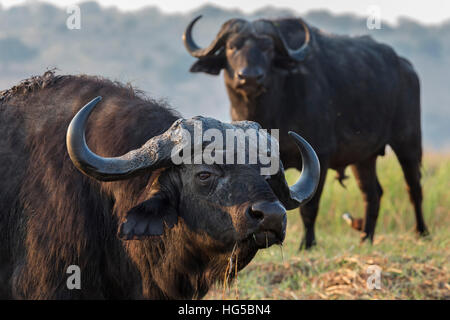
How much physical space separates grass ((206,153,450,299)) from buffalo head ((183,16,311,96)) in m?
1.79

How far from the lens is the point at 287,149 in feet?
24.6

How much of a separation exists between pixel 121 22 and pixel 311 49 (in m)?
89.6

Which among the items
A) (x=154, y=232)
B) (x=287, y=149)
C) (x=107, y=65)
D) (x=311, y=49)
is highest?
(x=107, y=65)

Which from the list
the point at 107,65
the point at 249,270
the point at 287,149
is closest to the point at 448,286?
the point at 249,270

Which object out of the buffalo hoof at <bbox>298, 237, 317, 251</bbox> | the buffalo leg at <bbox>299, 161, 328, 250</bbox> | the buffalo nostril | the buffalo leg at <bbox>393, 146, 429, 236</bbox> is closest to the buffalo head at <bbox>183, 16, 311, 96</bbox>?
the buffalo leg at <bbox>299, 161, 328, 250</bbox>

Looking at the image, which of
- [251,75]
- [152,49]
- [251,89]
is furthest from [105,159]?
[152,49]

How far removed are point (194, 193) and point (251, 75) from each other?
11.2ft

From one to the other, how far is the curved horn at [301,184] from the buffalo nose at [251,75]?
291 centimetres

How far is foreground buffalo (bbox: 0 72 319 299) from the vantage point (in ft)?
11.9

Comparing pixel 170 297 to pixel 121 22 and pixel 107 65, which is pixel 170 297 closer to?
pixel 107 65

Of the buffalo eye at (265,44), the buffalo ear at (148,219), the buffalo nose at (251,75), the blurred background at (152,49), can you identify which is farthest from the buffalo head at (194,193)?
the blurred background at (152,49)

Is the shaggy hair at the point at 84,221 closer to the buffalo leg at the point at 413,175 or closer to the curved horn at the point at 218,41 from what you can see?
the curved horn at the point at 218,41

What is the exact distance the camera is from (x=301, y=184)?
4.12 metres

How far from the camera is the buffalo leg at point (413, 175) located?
9.12 meters
